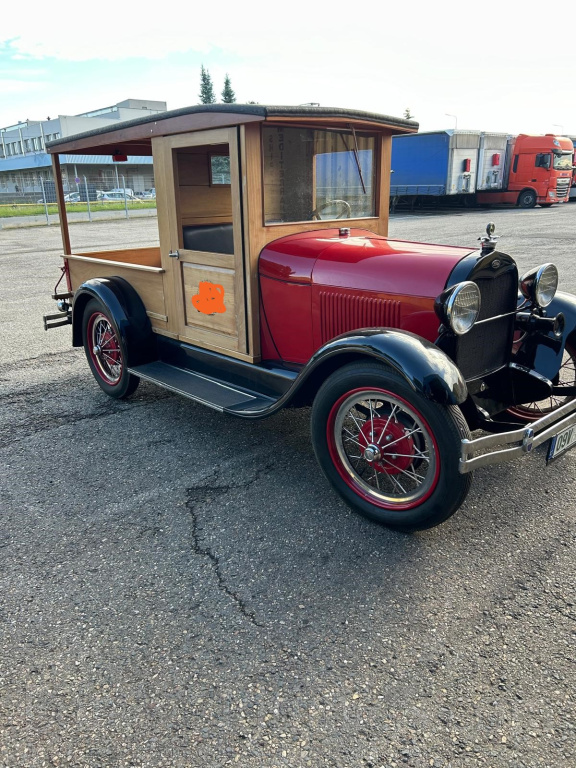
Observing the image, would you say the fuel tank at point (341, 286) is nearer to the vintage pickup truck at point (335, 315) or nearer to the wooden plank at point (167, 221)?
the vintage pickup truck at point (335, 315)

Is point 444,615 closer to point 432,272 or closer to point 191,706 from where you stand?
point 191,706

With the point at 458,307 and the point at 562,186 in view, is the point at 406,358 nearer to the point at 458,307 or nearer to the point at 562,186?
the point at 458,307

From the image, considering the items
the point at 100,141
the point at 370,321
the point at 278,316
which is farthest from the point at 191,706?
the point at 100,141

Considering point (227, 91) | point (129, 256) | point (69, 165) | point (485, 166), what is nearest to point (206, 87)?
point (227, 91)

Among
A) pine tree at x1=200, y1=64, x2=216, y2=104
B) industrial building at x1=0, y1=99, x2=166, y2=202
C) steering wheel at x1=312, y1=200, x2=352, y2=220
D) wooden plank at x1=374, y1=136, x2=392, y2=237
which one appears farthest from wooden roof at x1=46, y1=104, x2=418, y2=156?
pine tree at x1=200, y1=64, x2=216, y2=104

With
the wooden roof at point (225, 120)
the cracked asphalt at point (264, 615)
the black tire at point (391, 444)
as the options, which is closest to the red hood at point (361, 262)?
the black tire at point (391, 444)

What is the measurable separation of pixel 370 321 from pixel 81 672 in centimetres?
221

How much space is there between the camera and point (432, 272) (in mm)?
3094

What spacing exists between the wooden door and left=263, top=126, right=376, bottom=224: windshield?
0.28 metres

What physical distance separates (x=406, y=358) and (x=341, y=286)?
0.89 meters

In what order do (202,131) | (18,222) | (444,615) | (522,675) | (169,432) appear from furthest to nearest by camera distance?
(18,222)
(169,432)
(202,131)
(444,615)
(522,675)

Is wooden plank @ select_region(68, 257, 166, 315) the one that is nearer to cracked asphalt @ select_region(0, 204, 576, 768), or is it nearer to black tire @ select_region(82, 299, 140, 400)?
black tire @ select_region(82, 299, 140, 400)

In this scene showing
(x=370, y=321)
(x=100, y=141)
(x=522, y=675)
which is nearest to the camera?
(x=522, y=675)

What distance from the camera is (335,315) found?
11.3ft
